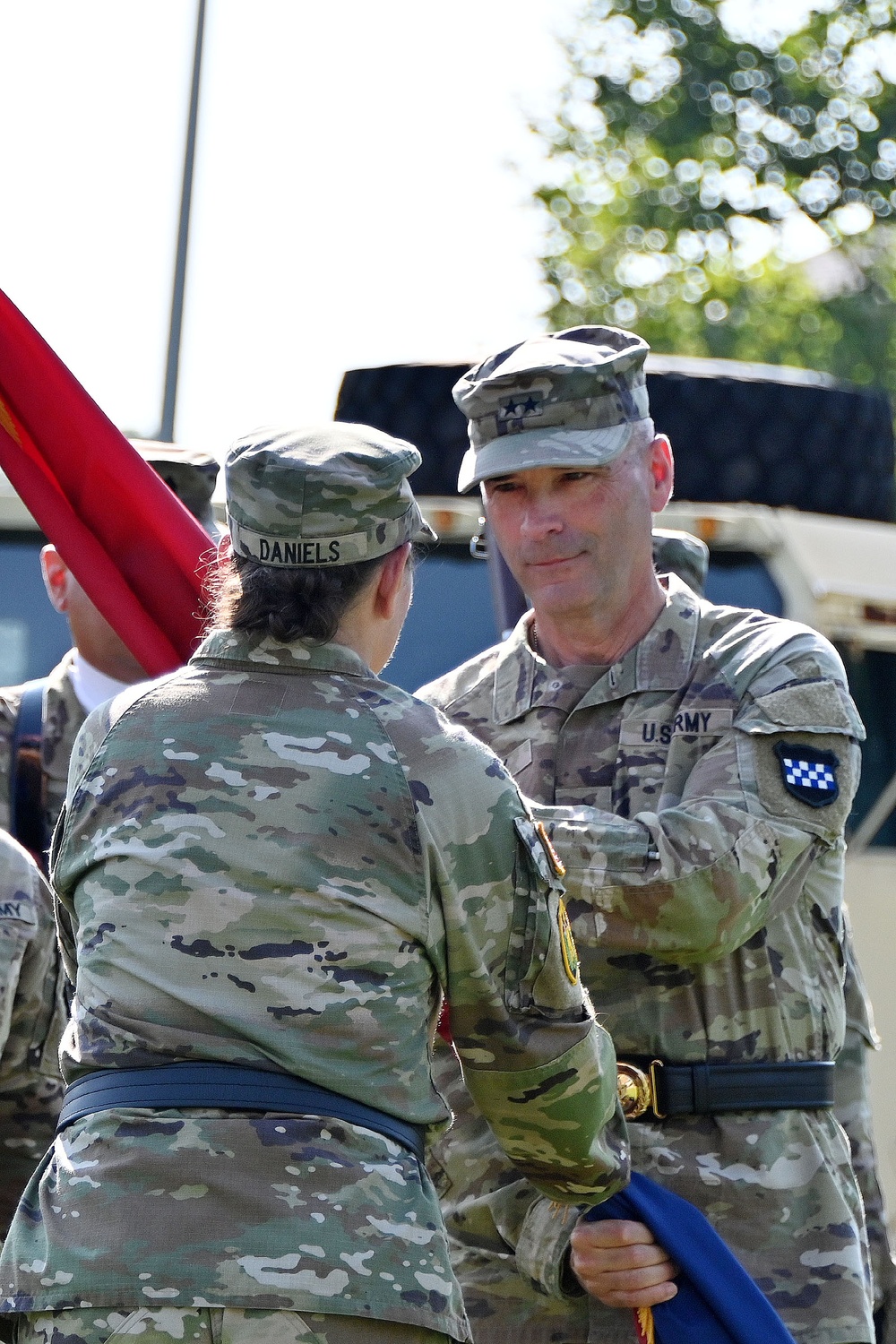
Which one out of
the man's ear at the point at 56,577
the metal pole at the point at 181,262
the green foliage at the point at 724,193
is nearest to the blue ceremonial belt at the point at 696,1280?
the man's ear at the point at 56,577

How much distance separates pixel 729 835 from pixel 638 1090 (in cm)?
43

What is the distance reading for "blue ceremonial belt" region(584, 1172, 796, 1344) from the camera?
271 centimetres

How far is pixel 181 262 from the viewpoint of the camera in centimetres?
976

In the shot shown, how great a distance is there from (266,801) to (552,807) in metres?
0.85

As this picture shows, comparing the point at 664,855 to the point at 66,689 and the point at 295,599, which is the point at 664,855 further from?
the point at 66,689

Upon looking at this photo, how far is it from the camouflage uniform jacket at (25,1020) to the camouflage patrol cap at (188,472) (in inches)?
48.0

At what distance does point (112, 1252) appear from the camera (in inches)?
83.8

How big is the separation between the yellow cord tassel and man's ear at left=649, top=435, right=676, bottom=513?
52.4 inches

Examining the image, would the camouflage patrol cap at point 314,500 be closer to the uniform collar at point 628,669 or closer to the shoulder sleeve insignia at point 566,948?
the shoulder sleeve insignia at point 566,948

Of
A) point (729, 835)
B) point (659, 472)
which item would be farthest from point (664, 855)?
point (659, 472)

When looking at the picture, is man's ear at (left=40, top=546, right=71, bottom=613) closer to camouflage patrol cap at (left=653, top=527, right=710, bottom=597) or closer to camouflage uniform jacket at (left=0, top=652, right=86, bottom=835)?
camouflage uniform jacket at (left=0, top=652, right=86, bottom=835)

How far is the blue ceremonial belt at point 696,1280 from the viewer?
2.71 m

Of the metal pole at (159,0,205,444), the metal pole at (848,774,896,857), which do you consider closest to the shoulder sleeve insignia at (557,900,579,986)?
the metal pole at (848,774,896,857)

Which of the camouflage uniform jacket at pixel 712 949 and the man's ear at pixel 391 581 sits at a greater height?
the man's ear at pixel 391 581
